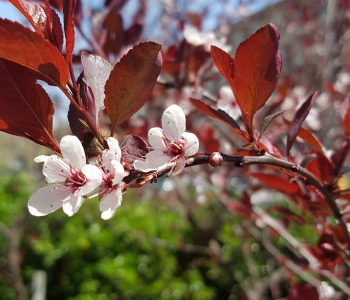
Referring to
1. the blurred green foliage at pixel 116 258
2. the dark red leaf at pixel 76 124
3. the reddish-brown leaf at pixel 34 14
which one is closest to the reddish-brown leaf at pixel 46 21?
the reddish-brown leaf at pixel 34 14

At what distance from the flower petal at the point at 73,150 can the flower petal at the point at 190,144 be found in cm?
17

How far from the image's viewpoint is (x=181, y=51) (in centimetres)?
106

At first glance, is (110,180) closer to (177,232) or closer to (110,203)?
(110,203)

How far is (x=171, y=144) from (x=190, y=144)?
0.13 ft

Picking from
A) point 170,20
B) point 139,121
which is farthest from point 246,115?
point 170,20

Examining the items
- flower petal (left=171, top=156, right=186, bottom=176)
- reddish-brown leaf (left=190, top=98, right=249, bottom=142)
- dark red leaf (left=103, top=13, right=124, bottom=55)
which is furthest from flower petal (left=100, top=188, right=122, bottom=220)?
dark red leaf (left=103, top=13, right=124, bottom=55)

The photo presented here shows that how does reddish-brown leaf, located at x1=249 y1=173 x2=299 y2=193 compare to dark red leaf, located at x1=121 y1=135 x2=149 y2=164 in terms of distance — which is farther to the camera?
reddish-brown leaf, located at x1=249 y1=173 x2=299 y2=193

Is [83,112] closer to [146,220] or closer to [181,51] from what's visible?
[181,51]

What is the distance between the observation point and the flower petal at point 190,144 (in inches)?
18.8

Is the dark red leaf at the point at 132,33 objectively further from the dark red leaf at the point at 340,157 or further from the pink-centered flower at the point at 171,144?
the dark red leaf at the point at 340,157

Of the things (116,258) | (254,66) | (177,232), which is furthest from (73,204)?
(177,232)

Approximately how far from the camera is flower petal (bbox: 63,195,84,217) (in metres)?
0.44

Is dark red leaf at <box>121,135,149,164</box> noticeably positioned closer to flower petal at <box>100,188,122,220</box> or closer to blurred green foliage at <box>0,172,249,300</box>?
flower petal at <box>100,188,122,220</box>

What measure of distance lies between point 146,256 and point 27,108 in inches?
109
